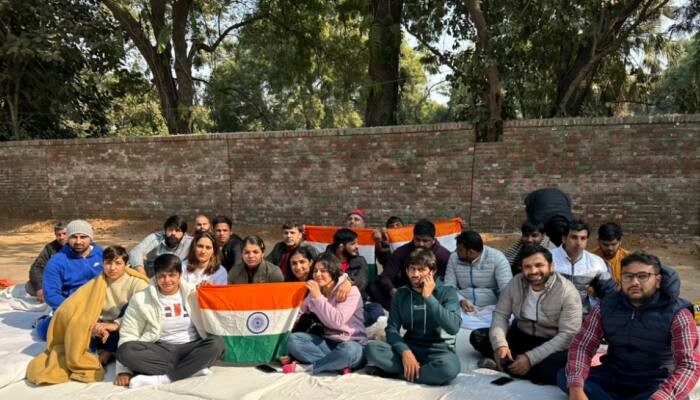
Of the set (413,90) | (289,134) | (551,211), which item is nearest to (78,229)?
(551,211)

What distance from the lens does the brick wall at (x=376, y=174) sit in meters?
8.02

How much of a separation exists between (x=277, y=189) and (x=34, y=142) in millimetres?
6699

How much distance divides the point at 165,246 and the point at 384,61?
7072 millimetres

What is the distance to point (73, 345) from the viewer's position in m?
3.66

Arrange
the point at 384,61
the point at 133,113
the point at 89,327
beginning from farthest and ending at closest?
the point at 133,113 < the point at 384,61 < the point at 89,327

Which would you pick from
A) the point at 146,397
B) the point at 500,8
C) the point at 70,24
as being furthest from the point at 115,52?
the point at 146,397

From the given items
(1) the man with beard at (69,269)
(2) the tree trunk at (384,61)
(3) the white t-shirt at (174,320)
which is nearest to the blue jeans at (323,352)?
(3) the white t-shirt at (174,320)

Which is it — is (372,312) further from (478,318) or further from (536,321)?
(536,321)

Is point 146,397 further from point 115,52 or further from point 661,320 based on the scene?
point 115,52

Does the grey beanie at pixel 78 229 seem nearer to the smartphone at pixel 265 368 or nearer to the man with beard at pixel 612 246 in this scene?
the smartphone at pixel 265 368

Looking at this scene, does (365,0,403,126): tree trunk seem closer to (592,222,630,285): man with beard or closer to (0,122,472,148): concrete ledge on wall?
(0,122,472,148): concrete ledge on wall

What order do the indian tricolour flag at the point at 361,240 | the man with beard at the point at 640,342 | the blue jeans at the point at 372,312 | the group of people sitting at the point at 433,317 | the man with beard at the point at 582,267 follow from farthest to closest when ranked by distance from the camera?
the indian tricolour flag at the point at 361,240 → the blue jeans at the point at 372,312 → the man with beard at the point at 582,267 → the group of people sitting at the point at 433,317 → the man with beard at the point at 640,342

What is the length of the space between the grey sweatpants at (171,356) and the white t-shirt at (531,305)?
7.37ft

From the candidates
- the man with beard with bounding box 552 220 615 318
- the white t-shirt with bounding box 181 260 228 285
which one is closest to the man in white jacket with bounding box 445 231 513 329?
the man with beard with bounding box 552 220 615 318
